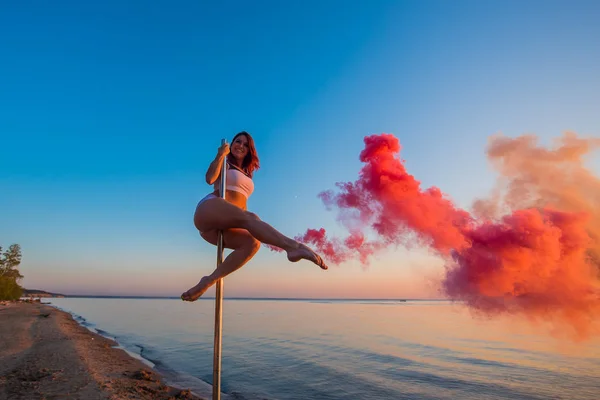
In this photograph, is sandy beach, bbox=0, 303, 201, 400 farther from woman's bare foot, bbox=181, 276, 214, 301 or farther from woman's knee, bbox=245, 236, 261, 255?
woman's knee, bbox=245, 236, 261, 255

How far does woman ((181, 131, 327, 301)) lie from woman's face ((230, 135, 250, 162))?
1.23 ft

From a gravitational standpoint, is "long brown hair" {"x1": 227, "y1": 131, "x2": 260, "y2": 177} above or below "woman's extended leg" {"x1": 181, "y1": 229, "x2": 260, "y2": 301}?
above

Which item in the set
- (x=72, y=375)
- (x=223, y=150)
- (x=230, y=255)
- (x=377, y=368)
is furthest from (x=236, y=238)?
(x=377, y=368)

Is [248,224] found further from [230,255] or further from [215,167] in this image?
[215,167]

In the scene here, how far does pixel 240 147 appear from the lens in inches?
177

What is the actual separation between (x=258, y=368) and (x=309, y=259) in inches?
625

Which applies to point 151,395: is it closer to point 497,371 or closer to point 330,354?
point 330,354

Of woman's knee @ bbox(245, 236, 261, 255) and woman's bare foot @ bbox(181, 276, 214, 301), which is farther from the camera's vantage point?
woman's knee @ bbox(245, 236, 261, 255)

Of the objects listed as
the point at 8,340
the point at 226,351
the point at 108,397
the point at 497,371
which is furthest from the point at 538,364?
the point at 8,340

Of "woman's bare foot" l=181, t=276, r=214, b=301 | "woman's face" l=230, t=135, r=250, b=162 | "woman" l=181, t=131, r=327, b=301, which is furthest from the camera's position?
"woman's face" l=230, t=135, r=250, b=162

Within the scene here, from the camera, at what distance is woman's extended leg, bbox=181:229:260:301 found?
3.70 meters

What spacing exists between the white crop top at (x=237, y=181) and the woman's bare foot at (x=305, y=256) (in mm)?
1025

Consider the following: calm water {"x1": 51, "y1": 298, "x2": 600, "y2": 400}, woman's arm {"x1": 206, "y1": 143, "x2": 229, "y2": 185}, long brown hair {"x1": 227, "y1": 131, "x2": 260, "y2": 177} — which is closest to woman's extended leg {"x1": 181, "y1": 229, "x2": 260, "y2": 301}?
woman's arm {"x1": 206, "y1": 143, "x2": 229, "y2": 185}

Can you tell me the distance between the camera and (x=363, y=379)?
15555 mm
